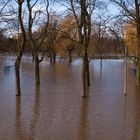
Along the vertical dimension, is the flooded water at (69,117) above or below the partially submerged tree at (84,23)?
below

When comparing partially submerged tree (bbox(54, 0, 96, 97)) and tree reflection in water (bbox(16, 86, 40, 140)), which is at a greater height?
partially submerged tree (bbox(54, 0, 96, 97))

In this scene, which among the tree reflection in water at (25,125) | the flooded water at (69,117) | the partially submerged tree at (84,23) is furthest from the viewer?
the partially submerged tree at (84,23)

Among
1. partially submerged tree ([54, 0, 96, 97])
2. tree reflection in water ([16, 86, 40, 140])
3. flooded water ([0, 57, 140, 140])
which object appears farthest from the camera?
partially submerged tree ([54, 0, 96, 97])

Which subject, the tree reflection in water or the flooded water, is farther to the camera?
the flooded water

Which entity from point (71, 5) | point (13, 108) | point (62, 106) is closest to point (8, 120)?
point (13, 108)

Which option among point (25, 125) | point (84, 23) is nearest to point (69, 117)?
point (25, 125)

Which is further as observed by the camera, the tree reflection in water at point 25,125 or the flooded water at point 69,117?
the flooded water at point 69,117

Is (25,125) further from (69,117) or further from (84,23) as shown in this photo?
(84,23)

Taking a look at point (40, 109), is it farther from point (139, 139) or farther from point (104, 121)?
point (139, 139)

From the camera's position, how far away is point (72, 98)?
67.2 ft

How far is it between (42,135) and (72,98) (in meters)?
9.02

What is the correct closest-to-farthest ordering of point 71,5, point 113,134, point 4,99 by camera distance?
point 113,134, point 4,99, point 71,5

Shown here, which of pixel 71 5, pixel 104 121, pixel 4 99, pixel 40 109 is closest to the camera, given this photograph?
pixel 104 121

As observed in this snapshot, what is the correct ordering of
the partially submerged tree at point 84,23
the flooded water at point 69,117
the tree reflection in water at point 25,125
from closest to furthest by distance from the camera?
the tree reflection in water at point 25,125 < the flooded water at point 69,117 < the partially submerged tree at point 84,23
